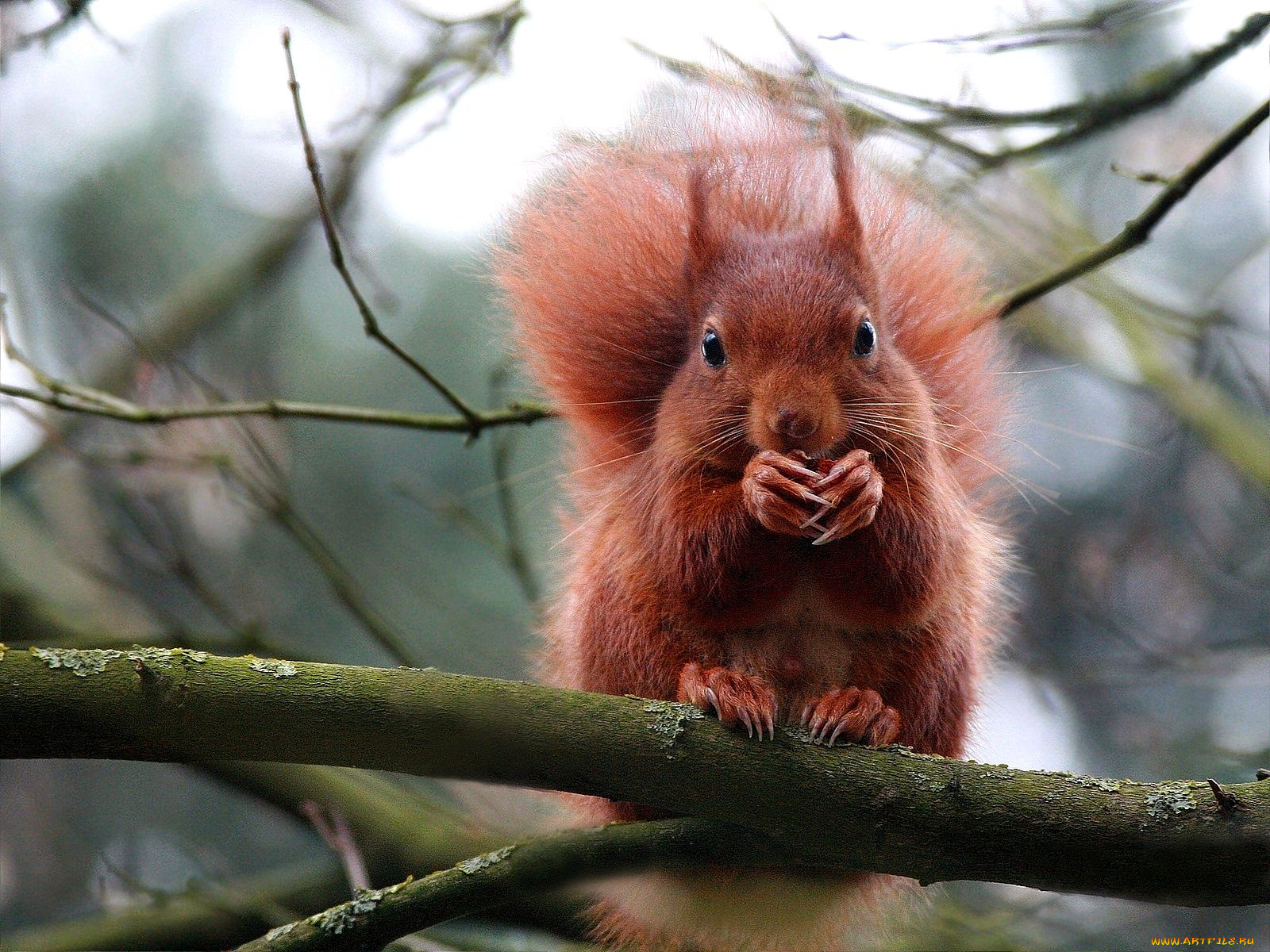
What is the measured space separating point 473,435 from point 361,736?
4.32 ft

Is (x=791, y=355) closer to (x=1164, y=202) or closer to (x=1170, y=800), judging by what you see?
(x=1164, y=202)

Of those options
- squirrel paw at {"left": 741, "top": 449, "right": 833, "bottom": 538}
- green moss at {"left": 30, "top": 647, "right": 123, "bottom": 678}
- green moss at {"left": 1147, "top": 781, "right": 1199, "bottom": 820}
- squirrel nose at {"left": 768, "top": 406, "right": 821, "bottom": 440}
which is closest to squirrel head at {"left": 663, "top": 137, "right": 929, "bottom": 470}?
squirrel nose at {"left": 768, "top": 406, "right": 821, "bottom": 440}

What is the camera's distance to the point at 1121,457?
21.2 ft

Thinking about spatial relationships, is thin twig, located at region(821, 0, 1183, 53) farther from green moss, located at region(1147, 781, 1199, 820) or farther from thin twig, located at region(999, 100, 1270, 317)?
green moss, located at region(1147, 781, 1199, 820)

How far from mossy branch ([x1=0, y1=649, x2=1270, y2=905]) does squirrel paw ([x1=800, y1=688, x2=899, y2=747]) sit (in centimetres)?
12

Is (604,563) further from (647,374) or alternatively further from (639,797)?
(639,797)

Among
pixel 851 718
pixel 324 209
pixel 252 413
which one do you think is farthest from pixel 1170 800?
pixel 252 413

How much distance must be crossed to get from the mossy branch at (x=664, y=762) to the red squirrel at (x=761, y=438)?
16 cm

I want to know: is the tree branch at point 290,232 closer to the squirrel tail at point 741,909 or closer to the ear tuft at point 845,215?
the ear tuft at point 845,215

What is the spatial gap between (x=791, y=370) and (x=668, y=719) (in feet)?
Result: 2.81

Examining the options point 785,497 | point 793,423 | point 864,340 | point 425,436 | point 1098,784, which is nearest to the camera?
point 1098,784

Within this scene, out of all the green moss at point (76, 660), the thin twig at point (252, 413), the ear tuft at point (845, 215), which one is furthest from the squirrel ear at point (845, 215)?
the green moss at point (76, 660)

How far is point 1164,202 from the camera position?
2701 millimetres

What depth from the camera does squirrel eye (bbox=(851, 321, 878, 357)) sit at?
273cm
